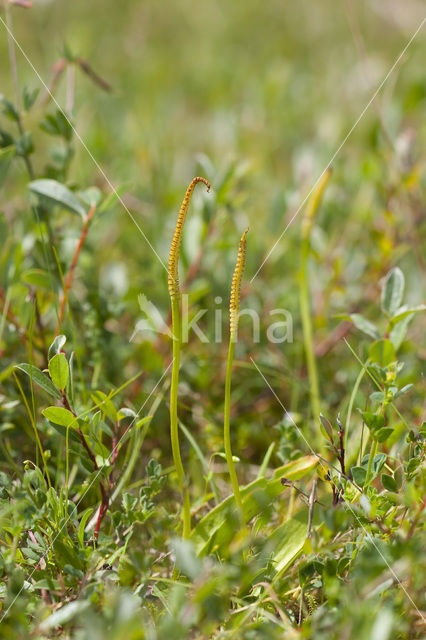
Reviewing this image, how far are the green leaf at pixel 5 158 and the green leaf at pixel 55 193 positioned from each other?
84 mm

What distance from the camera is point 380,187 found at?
2.28 m

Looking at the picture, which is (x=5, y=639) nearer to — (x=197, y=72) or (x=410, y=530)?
(x=410, y=530)

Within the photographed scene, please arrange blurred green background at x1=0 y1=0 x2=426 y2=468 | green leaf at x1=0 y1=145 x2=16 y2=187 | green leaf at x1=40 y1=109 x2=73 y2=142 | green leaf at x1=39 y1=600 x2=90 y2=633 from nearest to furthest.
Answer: green leaf at x1=39 y1=600 x2=90 y2=633 < green leaf at x1=0 y1=145 x2=16 y2=187 < green leaf at x1=40 y1=109 x2=73 y2=142 < blurred green background at x1=0 y1=0 x2=426 y2=468

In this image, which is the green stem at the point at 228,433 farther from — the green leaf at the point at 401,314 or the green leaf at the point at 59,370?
the green leaf at the point at 401,314

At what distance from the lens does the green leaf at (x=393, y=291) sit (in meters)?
1.53

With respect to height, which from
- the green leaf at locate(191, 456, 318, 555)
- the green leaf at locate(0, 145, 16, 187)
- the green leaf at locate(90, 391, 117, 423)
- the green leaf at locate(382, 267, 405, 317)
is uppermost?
the green leaf at locate(0, 145, 16, 187)

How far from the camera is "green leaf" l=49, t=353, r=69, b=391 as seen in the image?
117cm

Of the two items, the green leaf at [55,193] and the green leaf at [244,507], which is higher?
the green leaf at [55,193]

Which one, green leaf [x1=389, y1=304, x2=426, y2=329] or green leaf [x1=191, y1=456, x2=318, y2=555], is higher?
green leaf [x1=389, y1=304, x2=426, y2=329]

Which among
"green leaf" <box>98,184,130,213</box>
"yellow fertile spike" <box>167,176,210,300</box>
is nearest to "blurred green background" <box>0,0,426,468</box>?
"green leaf" <box>98,184,130,213</box>

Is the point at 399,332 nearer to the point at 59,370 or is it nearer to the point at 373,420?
the point at 373,420

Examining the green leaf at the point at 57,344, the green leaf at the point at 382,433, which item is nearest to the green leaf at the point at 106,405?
the green leaf at the point at 57,344

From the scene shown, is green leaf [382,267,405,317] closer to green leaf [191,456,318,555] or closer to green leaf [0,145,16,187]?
green leaf [191,456,318,555]

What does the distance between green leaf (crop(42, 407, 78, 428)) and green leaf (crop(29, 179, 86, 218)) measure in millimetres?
591
